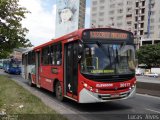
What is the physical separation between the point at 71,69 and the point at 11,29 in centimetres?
2508

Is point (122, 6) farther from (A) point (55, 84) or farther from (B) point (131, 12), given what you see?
(A) point (55, 84)

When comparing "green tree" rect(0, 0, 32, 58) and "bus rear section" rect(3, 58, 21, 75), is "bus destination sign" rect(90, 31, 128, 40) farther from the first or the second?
"bus rear section" rect(3, 58, 21, 75)

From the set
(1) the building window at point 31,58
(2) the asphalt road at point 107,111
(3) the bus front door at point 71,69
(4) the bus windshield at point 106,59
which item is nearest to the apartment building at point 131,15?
(1) the building window at point 31,58

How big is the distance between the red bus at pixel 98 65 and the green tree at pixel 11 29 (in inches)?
891

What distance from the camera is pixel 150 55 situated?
8438 cm

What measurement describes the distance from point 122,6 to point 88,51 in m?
107

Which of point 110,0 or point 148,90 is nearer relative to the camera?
point 148,90

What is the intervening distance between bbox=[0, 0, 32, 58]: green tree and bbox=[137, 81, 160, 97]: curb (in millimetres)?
19426

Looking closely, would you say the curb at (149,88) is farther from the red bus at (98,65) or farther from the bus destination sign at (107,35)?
the bus destination sign at (107,35)

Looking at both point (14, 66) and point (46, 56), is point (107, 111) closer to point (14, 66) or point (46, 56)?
point (46, 56)

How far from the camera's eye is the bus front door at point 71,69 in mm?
12086

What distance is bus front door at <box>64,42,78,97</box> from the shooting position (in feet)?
39.7

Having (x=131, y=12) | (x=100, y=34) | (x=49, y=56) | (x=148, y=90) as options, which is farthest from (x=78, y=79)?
(x=131, y=12)

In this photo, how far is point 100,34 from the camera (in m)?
11.9
